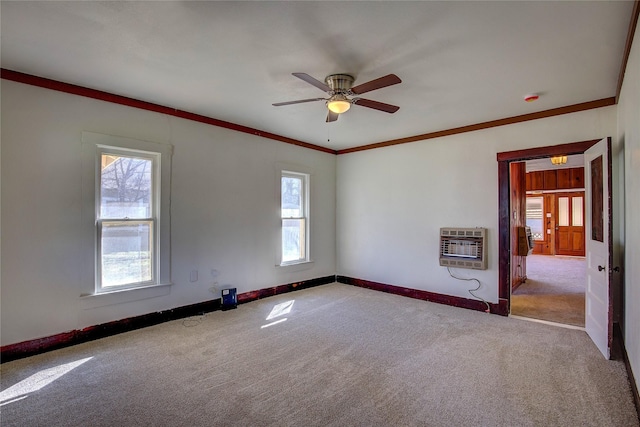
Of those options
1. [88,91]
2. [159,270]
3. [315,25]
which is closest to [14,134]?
[88,91]

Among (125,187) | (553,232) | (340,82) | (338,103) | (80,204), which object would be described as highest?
(340,82)

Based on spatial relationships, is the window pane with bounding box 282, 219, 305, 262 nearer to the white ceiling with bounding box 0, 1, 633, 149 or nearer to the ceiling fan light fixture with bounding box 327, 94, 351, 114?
the white ceiling with bounding box 0, 1, 633, 149

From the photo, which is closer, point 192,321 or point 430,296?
point 192,321

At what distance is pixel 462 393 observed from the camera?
94.6 inches

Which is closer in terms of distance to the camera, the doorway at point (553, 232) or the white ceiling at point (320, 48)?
the white ceiling at point (320, 48)

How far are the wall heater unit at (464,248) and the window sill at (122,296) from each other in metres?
3.82

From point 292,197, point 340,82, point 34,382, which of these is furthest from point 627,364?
point 34,382

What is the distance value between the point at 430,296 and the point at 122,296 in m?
4.16

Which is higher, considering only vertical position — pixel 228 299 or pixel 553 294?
pixel 228 299

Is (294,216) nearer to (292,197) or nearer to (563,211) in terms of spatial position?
(292,197)

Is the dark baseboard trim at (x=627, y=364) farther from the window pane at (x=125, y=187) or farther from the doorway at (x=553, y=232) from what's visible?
the window pane at (x=125, y=187)

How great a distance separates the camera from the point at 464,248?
15.2ft

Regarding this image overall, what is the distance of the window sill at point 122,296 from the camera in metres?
3.39

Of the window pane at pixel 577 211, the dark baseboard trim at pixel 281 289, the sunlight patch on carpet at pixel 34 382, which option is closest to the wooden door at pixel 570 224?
the window pane at pixel 577 211
